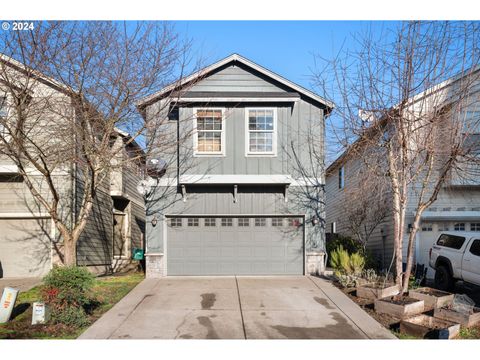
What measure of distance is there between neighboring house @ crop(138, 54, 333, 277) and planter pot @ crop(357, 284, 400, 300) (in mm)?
3482

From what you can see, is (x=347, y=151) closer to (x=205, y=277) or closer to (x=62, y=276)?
(x=205, y=277)

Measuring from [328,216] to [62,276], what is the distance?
2015 cm

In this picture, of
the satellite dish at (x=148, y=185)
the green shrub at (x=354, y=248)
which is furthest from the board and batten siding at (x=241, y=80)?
the green shrub at (x=354, y=248)

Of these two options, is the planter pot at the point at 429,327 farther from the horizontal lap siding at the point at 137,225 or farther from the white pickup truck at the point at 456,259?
the horizontal lap siding at the point at 137,225

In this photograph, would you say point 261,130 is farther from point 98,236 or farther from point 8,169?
point 8,169

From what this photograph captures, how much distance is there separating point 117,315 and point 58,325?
5.01 ft

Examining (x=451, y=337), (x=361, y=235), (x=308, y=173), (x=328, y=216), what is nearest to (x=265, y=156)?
(x=308, y=173)

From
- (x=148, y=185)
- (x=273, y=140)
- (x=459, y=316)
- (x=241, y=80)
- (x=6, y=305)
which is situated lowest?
(x=459, y=316)

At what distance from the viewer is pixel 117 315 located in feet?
34.3

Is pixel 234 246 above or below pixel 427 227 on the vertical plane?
below

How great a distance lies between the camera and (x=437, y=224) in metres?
16.9

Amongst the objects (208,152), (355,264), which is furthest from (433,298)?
(208,152)

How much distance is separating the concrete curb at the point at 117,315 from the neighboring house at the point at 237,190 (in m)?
2.58

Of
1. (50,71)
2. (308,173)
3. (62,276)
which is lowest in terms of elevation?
(62,276)
